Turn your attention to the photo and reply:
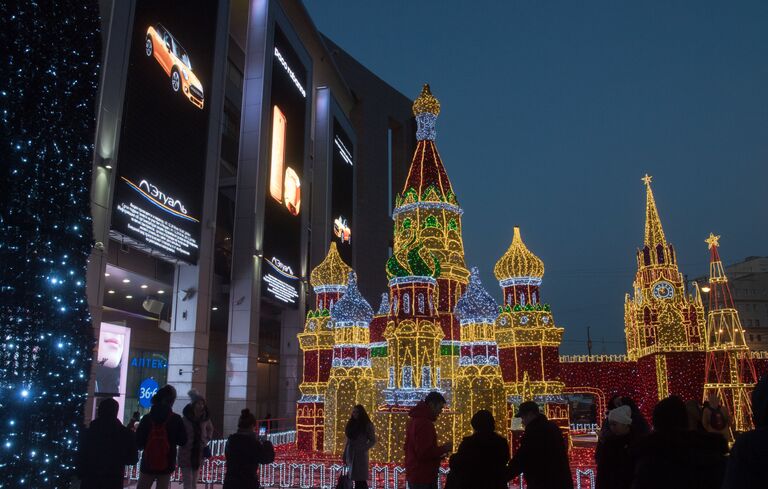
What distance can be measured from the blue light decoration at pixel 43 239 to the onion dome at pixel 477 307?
11.1 metres

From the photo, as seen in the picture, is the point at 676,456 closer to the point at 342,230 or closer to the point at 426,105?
the point at 426,105

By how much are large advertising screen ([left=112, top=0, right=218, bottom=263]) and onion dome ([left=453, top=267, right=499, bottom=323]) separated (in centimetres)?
896

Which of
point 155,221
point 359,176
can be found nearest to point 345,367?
point 155,221

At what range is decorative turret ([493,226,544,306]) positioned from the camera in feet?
54.7

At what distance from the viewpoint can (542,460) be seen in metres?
4.93

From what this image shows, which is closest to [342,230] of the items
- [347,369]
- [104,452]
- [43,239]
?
[347,369]

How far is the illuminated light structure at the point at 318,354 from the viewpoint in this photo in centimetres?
1770

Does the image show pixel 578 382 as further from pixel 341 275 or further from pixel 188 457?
pixel 188 457

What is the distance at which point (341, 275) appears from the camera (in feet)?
63.6

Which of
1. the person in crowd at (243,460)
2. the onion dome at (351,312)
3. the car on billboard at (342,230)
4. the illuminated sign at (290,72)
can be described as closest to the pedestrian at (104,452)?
the person in crowd at (243,460)

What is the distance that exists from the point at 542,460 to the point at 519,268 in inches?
479

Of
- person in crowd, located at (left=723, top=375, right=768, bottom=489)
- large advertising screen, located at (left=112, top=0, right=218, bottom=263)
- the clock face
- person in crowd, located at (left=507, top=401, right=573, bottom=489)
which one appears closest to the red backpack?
person in crowd, located at (left=507, top=401, right=573, bottom=489)

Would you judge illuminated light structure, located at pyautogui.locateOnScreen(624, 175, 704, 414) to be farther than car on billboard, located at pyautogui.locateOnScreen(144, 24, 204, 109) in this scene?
Yes

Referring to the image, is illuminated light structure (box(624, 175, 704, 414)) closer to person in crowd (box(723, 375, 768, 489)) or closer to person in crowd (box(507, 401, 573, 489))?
person in crowd (box(507, 401, 573, 489))
